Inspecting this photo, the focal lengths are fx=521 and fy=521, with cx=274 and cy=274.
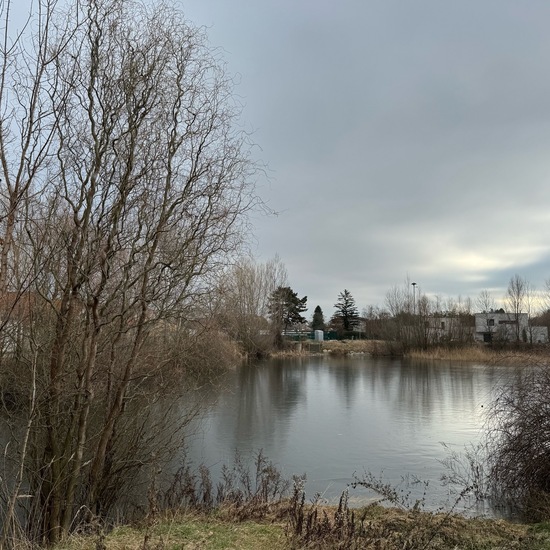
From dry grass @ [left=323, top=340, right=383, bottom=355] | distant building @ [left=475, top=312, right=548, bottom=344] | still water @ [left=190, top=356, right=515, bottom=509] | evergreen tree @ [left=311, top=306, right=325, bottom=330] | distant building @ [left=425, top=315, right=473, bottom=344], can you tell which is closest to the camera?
still water @ [left=190, top=356, right=515, bottom=509]

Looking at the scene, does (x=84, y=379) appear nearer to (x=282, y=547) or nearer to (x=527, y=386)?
(x=282, y=547)

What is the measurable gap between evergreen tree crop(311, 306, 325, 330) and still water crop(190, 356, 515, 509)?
5065 centimetres

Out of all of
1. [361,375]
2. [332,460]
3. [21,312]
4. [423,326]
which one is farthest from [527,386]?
[423,326]

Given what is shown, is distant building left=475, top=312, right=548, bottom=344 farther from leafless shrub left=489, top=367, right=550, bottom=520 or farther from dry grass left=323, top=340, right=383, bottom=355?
leafless shrub left=489, top=367, right=550, bottom=520

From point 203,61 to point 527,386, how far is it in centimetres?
665

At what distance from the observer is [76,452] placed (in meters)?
5.32

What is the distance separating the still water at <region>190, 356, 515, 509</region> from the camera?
985cm

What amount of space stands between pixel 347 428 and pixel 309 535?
1058 centimetres

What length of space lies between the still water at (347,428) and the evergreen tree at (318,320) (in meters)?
50.6

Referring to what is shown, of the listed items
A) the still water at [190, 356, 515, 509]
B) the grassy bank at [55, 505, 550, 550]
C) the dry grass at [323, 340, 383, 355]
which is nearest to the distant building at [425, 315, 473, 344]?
the dry grass at [323, 340, 383, 355]

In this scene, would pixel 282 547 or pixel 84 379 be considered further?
pixel 84 379

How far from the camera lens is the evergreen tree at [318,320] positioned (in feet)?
248

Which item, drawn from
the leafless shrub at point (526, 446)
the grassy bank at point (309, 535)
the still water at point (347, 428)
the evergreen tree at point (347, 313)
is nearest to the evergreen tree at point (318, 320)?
the evergreen tree at point (347, 313)

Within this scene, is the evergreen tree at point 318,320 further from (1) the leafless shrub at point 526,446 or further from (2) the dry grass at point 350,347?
(1) the leafless shrub at point 526,446
